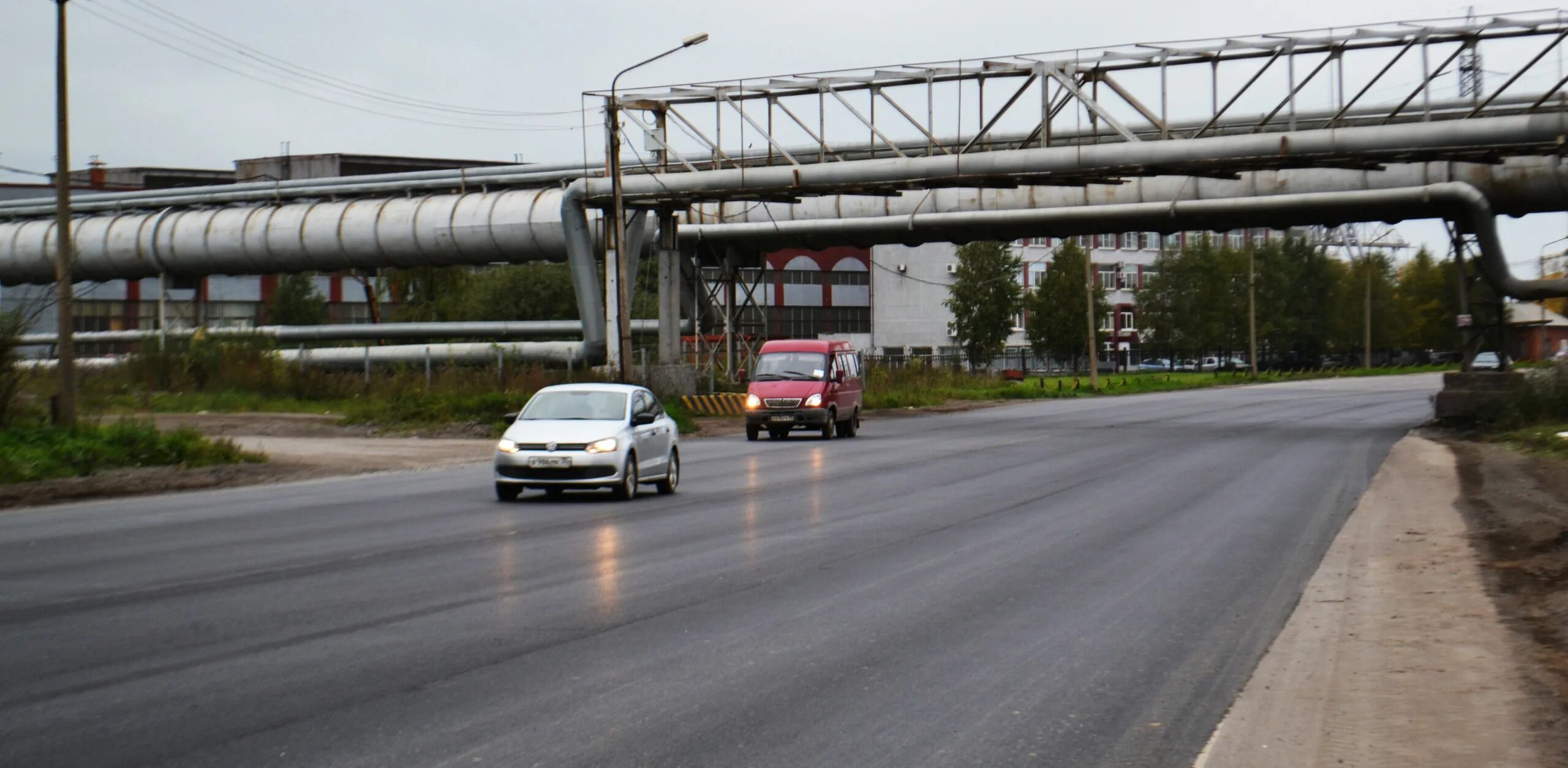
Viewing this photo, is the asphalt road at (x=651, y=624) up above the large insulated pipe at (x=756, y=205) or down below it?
below

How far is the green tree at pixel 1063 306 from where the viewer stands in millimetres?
89062

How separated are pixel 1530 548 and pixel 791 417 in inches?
906

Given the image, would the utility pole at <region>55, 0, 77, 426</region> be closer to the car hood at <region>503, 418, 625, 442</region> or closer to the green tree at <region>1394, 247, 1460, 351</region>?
the car hood at <region>503, 418, 625, 442</region>

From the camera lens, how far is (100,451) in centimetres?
2422

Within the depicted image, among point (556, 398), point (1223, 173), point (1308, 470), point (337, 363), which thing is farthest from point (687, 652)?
point (337, 363)

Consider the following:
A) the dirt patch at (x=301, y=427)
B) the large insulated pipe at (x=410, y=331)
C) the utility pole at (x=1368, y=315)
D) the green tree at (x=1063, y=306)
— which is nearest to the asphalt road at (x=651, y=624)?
the dirt patch at (x=301, y=427)

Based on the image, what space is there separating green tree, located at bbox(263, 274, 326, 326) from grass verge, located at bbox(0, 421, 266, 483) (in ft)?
183

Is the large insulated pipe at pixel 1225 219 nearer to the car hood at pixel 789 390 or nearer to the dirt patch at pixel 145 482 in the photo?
the car hood at pixel 789 390

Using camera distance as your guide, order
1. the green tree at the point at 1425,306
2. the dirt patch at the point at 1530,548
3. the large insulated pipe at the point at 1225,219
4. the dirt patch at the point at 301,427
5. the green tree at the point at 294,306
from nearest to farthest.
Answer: the dirt patch at the point at 1530,548 < the large insulated pipe at the point at 1225,219 < the dirt patch at the point at 301,427 < the green tree at the point at 294,306 < the green tree at the point at 1425,306

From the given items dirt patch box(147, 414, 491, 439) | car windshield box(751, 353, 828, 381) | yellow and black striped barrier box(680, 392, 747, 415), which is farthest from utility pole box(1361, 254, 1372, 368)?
dirt patch box(147, 414, 491, 439)

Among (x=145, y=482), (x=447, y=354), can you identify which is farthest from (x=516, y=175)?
(x=145, y=482)

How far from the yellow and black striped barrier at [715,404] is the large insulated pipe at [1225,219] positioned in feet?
17.7

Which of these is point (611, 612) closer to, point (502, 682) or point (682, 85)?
point (502, 682)

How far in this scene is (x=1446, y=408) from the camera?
35.9 m
